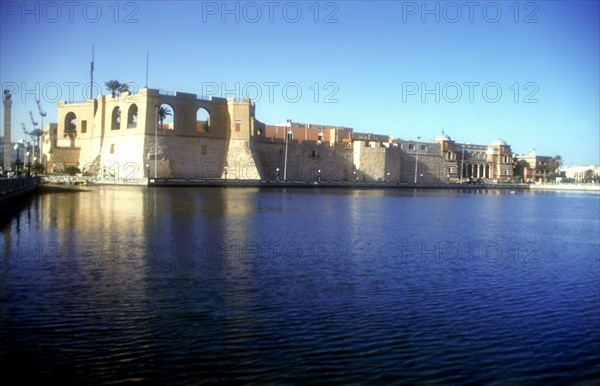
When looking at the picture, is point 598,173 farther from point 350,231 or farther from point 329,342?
point 329,342

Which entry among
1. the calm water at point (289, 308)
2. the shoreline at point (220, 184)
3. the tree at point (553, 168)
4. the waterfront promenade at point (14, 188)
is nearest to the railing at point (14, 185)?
the waterfront promenade at point (14, 188)

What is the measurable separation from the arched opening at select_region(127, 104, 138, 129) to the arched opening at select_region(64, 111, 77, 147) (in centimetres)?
672

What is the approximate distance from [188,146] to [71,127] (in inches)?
543

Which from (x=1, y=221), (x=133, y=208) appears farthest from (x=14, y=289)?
(x=133, y=208)

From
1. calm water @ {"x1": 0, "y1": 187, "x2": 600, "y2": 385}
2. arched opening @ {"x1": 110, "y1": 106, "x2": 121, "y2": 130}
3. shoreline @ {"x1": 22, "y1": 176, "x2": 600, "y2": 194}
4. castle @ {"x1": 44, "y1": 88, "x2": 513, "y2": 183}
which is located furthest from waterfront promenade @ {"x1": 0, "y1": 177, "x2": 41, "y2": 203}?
arched opening @ {"x1": 110, "y1": 106, "x2": 121, "y2": 130}

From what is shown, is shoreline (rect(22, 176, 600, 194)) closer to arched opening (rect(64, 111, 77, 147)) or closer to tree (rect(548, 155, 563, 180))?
arched opening (rect(64, 111, 77, 147))

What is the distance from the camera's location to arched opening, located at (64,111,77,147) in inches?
2058

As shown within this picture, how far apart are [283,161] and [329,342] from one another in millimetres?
50022

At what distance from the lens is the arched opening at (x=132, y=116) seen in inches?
1863

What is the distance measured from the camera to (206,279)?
31.4ft

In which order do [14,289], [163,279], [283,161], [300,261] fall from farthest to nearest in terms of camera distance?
[283,161], [300,261], [163,279], [14,289]

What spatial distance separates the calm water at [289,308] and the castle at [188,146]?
30903 millimetres

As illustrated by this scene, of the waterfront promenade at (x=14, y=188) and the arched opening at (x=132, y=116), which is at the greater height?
the arched opening at (x=132, y=116)

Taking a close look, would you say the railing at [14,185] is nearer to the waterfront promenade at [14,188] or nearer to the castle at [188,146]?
the waterfront promenade at [14,188]
